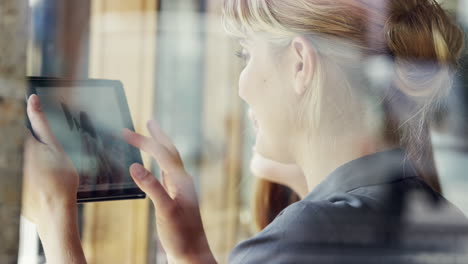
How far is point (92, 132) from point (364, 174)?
52 cm

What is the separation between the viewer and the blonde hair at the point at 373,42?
3.64 feet

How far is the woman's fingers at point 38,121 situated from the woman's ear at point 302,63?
1.56 ft

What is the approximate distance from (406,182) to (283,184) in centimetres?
47

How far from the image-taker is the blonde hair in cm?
111

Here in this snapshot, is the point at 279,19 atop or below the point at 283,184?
atop

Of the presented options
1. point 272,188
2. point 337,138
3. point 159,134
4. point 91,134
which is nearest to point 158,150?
point 159,134

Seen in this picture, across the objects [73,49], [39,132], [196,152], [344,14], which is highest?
[344,14]

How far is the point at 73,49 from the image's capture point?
3.96 feet

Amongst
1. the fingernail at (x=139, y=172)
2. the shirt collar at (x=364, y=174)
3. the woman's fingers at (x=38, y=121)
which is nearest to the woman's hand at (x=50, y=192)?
the woman's fingers at (x=38, y=121)

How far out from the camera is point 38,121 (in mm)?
1033

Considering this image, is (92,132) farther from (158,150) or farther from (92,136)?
(158,150)

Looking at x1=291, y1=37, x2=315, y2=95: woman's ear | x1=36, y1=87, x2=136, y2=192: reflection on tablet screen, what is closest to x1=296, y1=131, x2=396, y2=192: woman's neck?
x1=291, y1=37, x2=315, y2=95: woman's ear

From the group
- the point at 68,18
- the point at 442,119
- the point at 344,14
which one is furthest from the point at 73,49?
the point at 442,119

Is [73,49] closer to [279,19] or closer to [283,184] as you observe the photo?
[279,19]
